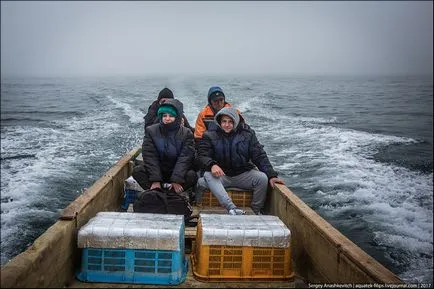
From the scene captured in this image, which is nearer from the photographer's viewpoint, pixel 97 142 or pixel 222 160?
pixel 222 160

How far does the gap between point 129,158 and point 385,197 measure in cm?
578

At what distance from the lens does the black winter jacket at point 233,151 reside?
4699mm

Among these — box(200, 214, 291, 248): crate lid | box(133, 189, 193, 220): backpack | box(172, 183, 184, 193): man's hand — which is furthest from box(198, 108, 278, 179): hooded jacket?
box(200, 214, 291, 248): crate lid

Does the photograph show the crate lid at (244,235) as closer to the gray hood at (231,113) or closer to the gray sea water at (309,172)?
the gray hood at (231,113)

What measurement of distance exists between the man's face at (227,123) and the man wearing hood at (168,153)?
0.50 metres

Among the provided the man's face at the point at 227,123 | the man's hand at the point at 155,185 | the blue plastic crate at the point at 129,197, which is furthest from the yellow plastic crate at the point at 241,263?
the blue plastic crate at the point at 129,197

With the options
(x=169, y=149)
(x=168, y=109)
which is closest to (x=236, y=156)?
(x=169, y=149)

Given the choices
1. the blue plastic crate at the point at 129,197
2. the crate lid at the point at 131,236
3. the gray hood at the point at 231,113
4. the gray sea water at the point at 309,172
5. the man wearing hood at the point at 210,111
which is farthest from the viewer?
the man wearing hood at the point at 210,111

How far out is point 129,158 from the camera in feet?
19.6

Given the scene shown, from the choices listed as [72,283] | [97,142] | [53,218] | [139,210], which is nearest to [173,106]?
[139,210]

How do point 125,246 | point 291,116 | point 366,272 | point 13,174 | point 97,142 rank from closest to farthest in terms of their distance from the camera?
point 366,272
point 125,246
point 13,174
point 97,142
point 291,116

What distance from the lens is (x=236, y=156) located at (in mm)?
4703

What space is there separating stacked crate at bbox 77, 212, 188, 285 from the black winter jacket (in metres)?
1.98

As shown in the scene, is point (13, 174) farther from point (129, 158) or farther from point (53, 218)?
point (129, 158)
